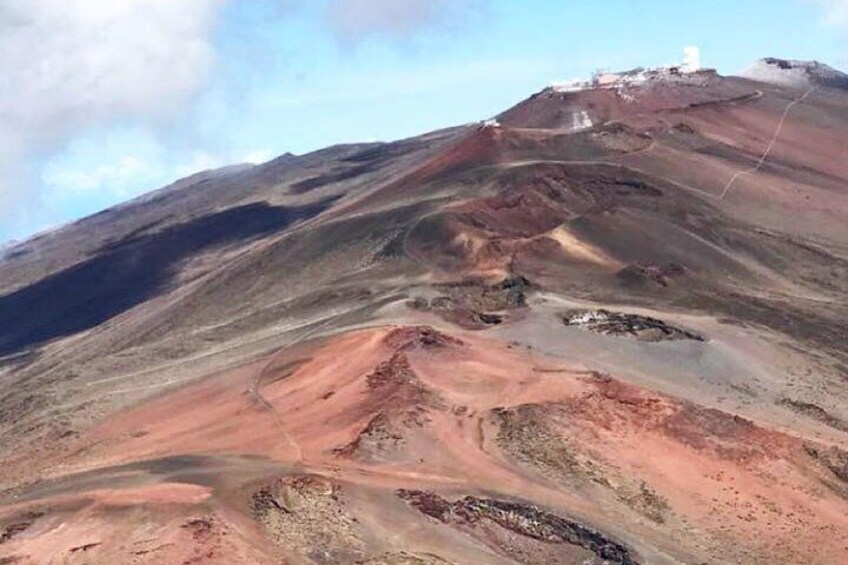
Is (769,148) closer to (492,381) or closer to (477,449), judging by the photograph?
(492,381)

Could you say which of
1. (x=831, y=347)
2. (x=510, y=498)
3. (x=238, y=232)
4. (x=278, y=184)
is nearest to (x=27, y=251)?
(x=278, y=184)

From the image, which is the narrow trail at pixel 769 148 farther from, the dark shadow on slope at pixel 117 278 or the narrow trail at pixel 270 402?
the dark shadow on slope at pixel 117 278

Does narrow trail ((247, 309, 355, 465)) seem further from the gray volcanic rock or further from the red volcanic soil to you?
the gray volcanic rock

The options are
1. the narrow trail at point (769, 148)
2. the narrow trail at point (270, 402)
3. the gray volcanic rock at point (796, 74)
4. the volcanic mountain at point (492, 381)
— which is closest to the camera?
the volcanic mountain at point (492, 381)

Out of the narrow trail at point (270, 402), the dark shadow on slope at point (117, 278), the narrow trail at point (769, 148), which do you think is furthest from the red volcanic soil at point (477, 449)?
the dark shadow on slope at point (117, 278)

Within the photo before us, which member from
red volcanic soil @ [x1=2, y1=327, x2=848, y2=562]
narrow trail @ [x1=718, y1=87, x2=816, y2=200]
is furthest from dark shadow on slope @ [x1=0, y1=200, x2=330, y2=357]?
red volcanic soil @ [x1=2, y1=327, x2=848, y2=562]

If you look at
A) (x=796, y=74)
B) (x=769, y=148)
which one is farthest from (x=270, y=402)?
(x=796, y=74)

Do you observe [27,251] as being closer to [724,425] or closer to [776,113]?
[776,113]
